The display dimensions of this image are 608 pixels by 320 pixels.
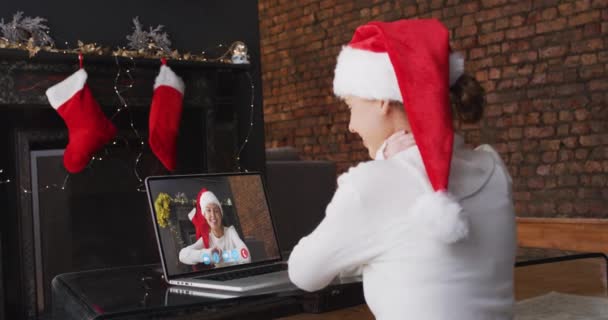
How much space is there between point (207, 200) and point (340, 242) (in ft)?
2.56

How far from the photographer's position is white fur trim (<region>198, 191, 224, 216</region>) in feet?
5.61

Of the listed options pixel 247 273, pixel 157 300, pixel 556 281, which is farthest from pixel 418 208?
pixel 556 281

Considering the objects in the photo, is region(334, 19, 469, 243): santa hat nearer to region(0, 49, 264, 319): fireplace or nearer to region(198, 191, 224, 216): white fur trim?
region(198, 191, 224, 216): white fur trim

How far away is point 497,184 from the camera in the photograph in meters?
1.04

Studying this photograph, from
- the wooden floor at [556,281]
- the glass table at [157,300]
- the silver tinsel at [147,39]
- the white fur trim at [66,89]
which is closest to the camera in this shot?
the glass table at [157,300]

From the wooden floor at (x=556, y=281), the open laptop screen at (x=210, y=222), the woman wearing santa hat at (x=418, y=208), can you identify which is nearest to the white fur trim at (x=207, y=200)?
the open laptop screen at (x=210, y=222)

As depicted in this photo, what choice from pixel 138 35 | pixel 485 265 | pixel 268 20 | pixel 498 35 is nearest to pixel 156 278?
pixel 485 265

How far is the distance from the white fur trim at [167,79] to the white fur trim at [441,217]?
173cm

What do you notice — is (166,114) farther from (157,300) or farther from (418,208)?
(418,208)

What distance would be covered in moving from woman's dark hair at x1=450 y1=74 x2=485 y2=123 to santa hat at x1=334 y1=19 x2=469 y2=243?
0.02m

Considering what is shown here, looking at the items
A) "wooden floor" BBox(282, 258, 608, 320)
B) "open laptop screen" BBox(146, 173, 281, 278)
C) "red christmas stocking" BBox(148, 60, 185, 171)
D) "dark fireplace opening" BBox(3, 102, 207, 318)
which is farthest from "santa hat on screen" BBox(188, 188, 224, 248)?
"wooden floor" BBox(282, 258, 608, 320)

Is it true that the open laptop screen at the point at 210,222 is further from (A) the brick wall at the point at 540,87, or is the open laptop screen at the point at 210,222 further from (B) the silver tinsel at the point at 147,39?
(A) the brick wall at the point at 540,87

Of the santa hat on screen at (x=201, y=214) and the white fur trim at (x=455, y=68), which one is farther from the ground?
the white fur trim at (x=455, y=68)

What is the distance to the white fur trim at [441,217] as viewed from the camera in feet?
3.09
